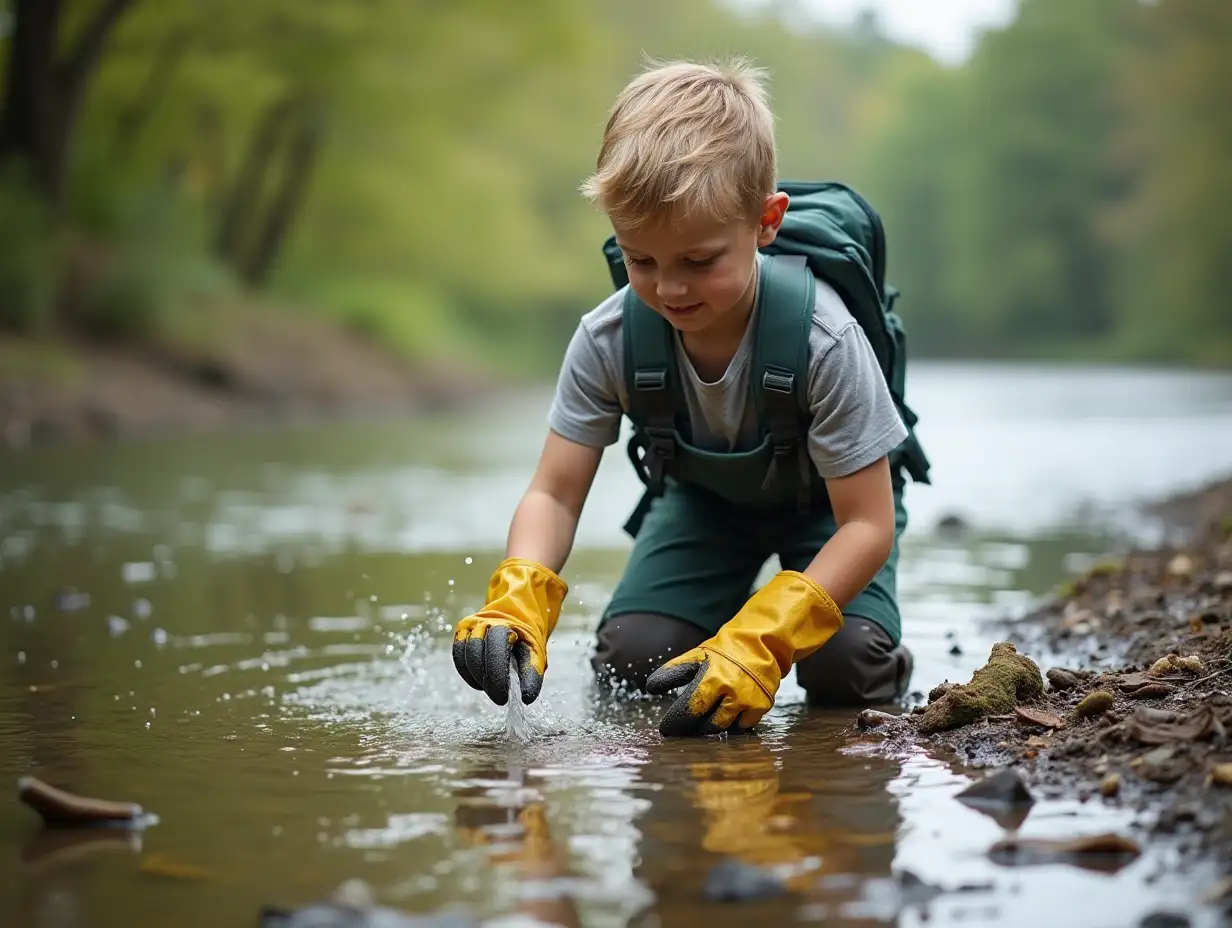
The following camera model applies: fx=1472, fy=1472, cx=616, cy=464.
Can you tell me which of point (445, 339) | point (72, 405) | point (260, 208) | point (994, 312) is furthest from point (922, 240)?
point (72, 405)

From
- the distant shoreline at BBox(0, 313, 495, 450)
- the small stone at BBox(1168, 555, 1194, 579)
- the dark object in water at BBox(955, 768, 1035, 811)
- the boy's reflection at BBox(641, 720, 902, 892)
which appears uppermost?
the distant shoreline at BBox(0, 313, 495, 450)

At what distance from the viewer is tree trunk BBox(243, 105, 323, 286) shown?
73.4 ft

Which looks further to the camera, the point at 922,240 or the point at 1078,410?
the point at 922,240

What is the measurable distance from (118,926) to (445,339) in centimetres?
2734

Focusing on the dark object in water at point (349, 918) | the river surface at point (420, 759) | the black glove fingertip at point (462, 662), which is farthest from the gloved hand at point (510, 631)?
the dark object in water at point (349, 918)

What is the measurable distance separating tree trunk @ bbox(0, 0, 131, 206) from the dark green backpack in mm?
12820

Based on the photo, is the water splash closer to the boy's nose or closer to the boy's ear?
the boy's nose

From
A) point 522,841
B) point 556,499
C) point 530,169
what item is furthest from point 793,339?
point 530,169

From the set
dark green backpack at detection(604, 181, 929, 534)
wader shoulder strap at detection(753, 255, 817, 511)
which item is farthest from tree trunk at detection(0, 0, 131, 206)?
wader shoulder strap at detection(753, 255, 817, 511)

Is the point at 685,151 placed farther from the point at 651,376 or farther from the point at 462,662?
the point at 462,662

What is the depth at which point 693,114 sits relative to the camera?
282 cm

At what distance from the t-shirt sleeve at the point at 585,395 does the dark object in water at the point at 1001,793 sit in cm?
125

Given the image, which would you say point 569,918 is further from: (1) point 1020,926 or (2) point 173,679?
(2) point 173,679

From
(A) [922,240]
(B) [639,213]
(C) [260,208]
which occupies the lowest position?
(B) [639,213]
